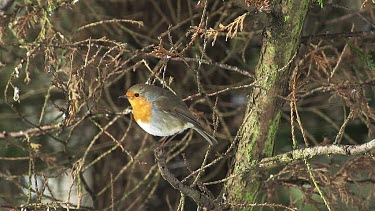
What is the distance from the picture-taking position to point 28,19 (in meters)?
3.94

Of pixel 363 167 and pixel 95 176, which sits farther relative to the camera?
pixel 95 176

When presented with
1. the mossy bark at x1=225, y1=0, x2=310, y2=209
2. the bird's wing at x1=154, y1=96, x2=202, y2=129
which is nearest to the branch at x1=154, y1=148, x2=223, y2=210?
the mossy bark at x1=225, y1=0, x2=310, y2=209

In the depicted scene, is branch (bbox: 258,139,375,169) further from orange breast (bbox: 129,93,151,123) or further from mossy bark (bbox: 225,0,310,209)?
orange breast (bbox: 129,93,151,123)

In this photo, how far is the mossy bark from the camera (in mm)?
3555

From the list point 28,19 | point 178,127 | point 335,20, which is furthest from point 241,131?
point 335,20

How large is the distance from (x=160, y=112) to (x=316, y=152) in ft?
2.63

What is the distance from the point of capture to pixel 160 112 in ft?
11.8

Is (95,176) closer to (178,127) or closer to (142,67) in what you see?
(142,67)

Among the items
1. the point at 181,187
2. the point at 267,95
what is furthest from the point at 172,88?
the point at 181,187

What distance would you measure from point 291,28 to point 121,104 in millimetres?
1942

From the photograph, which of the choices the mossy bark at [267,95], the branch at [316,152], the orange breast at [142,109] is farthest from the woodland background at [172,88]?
the orange breast at [142,109]

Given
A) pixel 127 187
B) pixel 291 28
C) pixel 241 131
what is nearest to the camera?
pixel 291 28

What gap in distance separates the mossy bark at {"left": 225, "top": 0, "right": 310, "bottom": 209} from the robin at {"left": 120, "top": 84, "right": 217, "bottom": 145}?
0.26m

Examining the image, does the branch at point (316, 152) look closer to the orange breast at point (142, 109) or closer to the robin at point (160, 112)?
the robin at point (160, 112)
